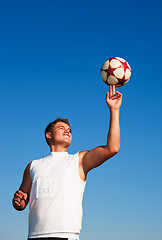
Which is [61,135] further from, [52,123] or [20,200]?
[20,200]

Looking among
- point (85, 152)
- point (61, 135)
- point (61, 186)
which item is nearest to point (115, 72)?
point (61, 135)

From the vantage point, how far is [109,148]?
495 centimetres

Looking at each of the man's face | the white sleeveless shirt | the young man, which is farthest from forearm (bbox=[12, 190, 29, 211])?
the man's face

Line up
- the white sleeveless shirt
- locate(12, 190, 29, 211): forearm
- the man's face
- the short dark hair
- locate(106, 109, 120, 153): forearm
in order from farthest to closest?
the short dark hair → the man's face → locate(12, 190, 29, 211): forearm → locate(106, 109, 120, 153): forearm → the white sleeveless shirt

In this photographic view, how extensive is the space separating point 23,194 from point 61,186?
85 centimetres

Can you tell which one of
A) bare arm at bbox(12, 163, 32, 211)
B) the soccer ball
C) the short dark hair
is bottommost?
bare arm at bbox(12, 163, 32, 211)

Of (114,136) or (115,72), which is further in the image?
(115,72)

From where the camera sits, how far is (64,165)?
539 centimetres

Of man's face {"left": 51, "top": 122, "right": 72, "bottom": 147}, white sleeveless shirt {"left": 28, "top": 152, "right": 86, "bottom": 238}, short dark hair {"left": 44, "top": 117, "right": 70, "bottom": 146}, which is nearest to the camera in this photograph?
white sleeveless shirt {"left": 28, "top": 152, "right": 86, "bottom": 238}

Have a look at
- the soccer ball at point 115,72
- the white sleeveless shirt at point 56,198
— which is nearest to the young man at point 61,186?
the white sleeveless shirt at point 56,198

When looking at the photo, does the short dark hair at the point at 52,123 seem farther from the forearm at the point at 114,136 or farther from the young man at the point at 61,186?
the forearm at the point at 114,136

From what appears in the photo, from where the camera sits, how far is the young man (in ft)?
15.9

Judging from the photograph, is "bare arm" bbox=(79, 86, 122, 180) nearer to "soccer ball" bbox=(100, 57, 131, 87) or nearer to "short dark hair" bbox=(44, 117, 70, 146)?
"short dark hair" bbox=(44, 117, 70, 146)

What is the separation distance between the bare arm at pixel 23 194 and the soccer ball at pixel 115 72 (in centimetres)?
251
